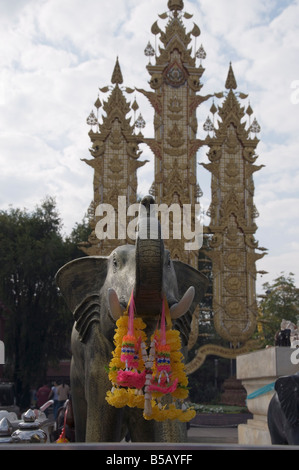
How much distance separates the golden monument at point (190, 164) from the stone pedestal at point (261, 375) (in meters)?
10.2

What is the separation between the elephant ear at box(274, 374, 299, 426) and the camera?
14.5 ft

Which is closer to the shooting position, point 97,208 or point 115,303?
point 115,303

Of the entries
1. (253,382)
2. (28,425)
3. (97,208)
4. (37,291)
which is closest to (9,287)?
(37,291)

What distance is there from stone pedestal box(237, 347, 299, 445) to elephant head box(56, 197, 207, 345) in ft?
8.80

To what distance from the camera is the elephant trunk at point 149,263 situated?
3.03 metres

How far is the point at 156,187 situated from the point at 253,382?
11.8 meters

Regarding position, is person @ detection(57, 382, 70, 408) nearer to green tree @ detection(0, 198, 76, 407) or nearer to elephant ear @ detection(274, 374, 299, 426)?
green tree @ detection(0, 198, 76, 407)

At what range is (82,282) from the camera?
167 inches

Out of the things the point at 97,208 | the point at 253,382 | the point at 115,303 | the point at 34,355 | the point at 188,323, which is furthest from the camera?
the point at 34,355

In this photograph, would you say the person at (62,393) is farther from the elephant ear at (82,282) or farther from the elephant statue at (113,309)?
the elephant ear at (82,282)

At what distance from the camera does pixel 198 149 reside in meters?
19.5

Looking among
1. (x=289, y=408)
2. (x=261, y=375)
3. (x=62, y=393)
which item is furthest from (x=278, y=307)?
(x=289, y=408)
